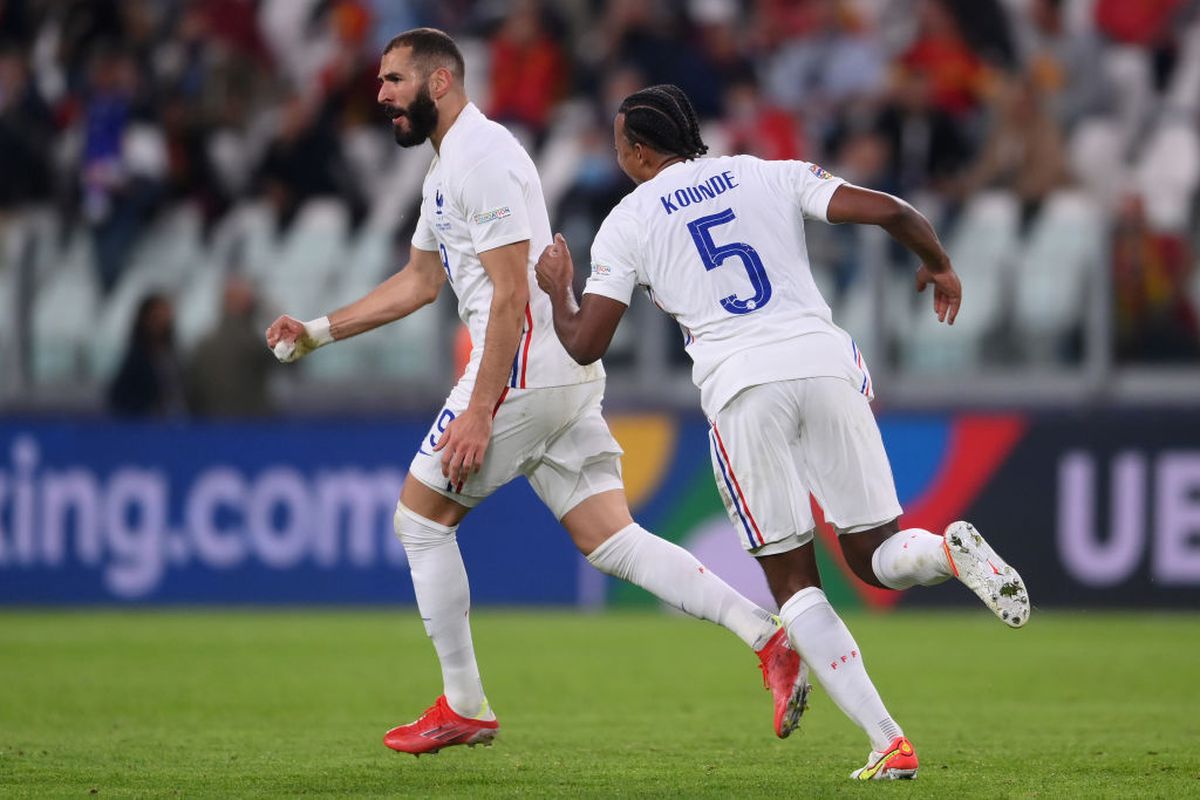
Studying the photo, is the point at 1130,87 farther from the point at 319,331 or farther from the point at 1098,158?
the point at 319,331

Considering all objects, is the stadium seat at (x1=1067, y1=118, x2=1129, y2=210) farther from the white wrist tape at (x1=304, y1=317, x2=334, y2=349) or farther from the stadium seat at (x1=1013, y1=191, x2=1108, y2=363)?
the white wrist tape at (x1=304, y1=317, x2=334, y2=349)

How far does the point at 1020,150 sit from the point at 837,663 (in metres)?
8.75

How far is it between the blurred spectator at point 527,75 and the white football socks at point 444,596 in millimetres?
9446

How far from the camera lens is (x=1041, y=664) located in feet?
33.3

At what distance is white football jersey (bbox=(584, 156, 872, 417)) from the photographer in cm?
593

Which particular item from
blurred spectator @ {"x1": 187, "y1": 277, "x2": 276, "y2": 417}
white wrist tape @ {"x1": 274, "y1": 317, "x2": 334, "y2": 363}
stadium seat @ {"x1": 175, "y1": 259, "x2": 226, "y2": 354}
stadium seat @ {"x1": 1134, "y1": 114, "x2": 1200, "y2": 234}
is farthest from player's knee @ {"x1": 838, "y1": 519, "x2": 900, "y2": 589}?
stadium seat @ {"x1": 175, "y1": 259, "x2": 226, "y2": 354}

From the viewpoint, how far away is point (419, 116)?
656 cm

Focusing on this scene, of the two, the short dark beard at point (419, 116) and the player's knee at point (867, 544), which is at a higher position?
the short dark beard at point (419, 116)

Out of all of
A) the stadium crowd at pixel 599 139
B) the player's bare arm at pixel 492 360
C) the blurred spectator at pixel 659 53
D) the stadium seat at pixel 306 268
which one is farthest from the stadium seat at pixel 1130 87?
the player's bare arm at pixel 492 360

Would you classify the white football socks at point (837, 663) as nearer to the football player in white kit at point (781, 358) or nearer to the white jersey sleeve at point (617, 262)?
the football player in white kit at point (781, 358)

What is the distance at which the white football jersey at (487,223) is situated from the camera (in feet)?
21.0

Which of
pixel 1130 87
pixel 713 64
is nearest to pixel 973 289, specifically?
pixel 1130 87

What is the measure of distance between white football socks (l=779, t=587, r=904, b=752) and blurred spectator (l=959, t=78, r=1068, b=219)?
8201mm

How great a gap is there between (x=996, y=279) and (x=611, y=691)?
4.87 m
